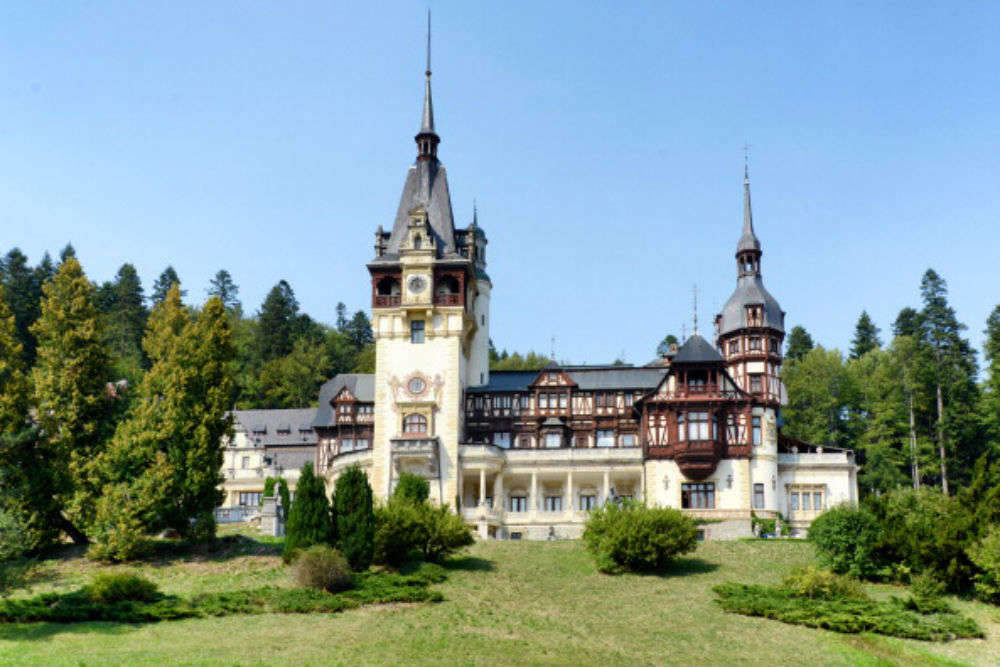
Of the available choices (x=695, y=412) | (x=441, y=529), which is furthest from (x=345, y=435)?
(x=441, y=529)

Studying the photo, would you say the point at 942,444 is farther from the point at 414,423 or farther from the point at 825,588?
the point at 825,588

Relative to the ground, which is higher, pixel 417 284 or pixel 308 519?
pixel 417 284

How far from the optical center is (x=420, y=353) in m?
67.8

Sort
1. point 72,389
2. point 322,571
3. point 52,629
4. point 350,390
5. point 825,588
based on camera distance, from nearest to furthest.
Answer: point 52,629
point 322,571
point 825,588
point 72,389
point 350,390

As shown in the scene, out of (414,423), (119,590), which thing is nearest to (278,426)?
(414,423)

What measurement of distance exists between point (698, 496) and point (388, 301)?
2229 centimetres

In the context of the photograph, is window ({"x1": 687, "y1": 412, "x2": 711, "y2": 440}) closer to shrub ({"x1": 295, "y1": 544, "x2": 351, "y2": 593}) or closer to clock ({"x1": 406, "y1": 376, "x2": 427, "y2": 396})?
clock ({"x1": 406, "y1": 376, "x2": 427, "y2": 396})

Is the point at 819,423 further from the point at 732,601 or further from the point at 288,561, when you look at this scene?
the point at 288,561

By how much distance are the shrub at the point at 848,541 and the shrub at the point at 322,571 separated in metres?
20.1

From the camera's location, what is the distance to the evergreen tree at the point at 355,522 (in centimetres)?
4516

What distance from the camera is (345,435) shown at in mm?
77938

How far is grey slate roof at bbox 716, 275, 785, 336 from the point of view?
70.2 metres

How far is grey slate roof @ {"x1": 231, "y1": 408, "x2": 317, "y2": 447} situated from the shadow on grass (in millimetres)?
53016

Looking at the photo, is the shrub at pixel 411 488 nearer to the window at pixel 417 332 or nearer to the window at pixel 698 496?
the window at pixel 417 332
